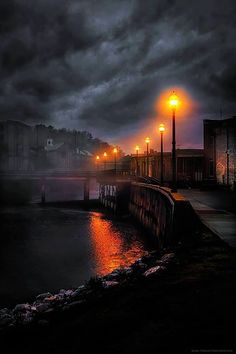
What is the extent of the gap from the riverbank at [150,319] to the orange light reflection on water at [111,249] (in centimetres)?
960

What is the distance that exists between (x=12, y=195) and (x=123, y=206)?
104 ft

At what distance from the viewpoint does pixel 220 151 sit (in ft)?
145

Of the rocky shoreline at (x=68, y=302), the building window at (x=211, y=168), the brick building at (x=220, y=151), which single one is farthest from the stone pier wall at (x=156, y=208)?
the building window at (x=211, y=168)

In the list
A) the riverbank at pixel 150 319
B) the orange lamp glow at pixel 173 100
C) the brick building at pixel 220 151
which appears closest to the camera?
the riverbank at pixel 150 319

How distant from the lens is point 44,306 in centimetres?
947

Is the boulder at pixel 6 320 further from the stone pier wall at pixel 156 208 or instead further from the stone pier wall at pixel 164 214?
the stone pier wall at pixel 164 214

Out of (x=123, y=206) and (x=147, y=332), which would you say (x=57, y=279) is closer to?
(x=147, y=332)

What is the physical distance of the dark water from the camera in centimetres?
1609

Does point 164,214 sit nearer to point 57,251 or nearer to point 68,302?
point 57,251

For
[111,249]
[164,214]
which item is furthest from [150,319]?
[111,249]

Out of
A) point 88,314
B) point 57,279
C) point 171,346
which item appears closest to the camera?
point 171,346

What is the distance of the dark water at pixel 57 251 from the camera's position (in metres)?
16.1

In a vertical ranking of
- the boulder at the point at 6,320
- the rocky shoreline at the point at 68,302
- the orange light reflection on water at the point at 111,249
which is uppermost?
the rocky shoreline at the point at 68,302

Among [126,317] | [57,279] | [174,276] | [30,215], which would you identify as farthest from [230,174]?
[126,317]
